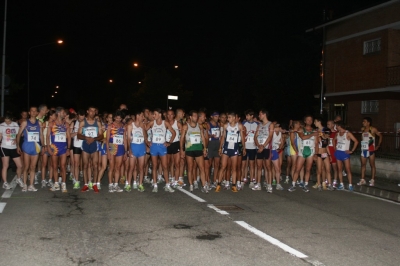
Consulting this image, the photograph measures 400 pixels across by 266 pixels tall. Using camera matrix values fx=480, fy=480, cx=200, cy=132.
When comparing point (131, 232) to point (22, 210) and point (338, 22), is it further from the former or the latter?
point (338, 22)

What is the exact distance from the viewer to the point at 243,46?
62.8 metres

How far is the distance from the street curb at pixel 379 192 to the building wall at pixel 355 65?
1490 cm

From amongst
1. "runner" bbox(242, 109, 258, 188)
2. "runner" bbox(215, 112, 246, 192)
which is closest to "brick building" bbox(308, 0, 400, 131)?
"runner" bbox(242, 109, 258, 188)

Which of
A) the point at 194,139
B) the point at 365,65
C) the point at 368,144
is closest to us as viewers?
the point at 194,139

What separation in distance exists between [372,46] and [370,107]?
11.9ft

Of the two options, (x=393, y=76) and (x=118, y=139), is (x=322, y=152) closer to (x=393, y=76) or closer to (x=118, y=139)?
(x=118, y=139)

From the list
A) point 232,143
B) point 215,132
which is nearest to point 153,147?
point 232,143

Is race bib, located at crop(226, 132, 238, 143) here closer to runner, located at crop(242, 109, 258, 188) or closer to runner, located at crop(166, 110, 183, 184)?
runner, located at crop(242, 109, 258, 188)

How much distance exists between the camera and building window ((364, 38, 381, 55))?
27.3m

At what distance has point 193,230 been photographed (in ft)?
25.3

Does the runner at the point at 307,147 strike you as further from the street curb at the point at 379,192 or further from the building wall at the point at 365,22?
the building wall at the point at 365,22

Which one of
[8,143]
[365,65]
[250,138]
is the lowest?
[8,143]

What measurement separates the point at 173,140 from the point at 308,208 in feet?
13.0

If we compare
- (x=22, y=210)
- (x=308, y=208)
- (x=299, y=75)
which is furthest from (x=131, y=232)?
(x=299, y=75)
